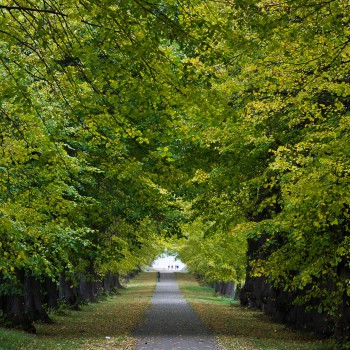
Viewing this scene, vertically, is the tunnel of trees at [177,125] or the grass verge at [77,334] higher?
the tunnel of trees at [177,125]

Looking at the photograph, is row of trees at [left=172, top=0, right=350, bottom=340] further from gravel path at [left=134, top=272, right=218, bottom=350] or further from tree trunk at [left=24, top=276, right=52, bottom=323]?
tree trunk at [left=24, top=276, right=52, bottom=323]

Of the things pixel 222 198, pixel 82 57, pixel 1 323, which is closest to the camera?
pixel 82 57

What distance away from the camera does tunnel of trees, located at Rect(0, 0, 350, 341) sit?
7.52 meters

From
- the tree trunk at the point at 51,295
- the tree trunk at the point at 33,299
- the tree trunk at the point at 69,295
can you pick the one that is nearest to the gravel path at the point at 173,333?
the tree trunk at the point at 33,299

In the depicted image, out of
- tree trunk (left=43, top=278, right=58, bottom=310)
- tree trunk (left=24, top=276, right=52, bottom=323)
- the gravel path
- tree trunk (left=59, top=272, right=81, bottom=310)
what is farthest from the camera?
tree trunk (left=59, top=272, right=81, bottom=310)

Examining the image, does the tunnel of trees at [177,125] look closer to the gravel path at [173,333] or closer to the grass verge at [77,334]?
the grass verge at [77,334]

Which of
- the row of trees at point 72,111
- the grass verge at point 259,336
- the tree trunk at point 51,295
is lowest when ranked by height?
the grass verge at point 259,336

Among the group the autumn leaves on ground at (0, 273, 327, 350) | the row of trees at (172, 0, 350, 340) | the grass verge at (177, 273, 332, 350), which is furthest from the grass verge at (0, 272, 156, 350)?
the row of trees at (172, 0, 350, 340)

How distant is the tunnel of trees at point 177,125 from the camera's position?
24.7 feet

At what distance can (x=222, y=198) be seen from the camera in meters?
21.5

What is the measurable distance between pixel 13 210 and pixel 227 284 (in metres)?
50.4

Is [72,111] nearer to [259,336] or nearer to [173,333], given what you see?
[173,333]

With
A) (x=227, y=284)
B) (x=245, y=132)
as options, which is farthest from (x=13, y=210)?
(x=227, y=284)

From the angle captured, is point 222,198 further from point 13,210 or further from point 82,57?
point 82,57
